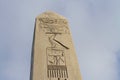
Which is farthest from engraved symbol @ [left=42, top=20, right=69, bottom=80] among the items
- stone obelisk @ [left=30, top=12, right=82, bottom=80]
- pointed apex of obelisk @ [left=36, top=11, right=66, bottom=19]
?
pointed apex of obelisk @ [left=36, top=11, right=66, bottom=19]

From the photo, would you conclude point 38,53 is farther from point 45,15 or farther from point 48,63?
point 45,15

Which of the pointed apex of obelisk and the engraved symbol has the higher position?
the pointed apex of obelisk

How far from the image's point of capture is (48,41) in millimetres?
9430

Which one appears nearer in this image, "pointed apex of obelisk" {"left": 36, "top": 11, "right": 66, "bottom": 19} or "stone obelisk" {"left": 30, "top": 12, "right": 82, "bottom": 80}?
"stone obelisk" {"left": 30, "top": 12, "right": 82, "bottom": 80}

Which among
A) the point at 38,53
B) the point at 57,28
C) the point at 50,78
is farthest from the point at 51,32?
the point at 50,78

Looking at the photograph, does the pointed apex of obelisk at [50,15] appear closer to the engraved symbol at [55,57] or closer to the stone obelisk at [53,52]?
the stone obelisk at [53,52]

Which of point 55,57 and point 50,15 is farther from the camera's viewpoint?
point 50,15

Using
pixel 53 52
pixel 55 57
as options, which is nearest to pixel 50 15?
pixel 53 52

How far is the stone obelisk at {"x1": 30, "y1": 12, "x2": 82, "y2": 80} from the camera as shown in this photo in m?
8.65

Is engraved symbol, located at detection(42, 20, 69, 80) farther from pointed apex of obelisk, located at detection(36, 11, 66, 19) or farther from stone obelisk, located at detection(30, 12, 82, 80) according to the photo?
pointed apex of obelisk, located at detection(36, 11, 66, 19)

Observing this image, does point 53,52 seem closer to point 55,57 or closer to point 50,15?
point 55,57

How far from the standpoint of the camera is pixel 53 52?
9164 millimetres

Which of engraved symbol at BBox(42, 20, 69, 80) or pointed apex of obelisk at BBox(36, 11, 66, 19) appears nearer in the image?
engraved symbol at BBox(42, 20, 69, 80)

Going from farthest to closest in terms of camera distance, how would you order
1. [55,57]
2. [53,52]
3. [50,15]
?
[50,15] → [53,52] → [55,57]
